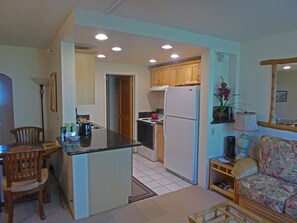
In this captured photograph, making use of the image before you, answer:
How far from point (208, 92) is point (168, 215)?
74.1 inches

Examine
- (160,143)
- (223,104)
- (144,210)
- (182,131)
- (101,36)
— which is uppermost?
(101,36)

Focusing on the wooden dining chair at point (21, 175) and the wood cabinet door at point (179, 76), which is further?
the wood cabinet door at point (179, 76)

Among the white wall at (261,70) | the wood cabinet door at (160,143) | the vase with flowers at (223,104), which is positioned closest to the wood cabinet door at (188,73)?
the vase with flowers at (223,104)

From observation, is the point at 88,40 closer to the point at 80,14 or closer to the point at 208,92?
the point at 80,14

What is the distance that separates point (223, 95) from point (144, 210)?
218cm

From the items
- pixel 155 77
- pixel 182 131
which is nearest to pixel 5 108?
pixel 155 77

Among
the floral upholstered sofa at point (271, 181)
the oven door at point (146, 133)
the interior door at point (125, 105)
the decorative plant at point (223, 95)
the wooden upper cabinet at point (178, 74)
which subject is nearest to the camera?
the floral upholstered sofa at point (271, 181)

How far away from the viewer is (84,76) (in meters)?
3.29

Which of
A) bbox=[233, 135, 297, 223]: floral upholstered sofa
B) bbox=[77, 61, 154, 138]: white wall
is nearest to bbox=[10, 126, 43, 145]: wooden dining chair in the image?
bbox=[77, 61, 154, 138]: white wall

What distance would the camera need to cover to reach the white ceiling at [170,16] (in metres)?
2.04

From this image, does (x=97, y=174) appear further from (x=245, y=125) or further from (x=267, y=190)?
(x=245, y=125)

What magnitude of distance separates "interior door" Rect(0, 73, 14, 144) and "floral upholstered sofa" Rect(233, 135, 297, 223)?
4085 mm

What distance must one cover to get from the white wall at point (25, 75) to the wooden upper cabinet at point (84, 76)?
1324 millimetres

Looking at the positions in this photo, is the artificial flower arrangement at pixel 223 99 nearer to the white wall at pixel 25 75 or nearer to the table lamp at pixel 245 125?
the table lamp at pixel 245 125
